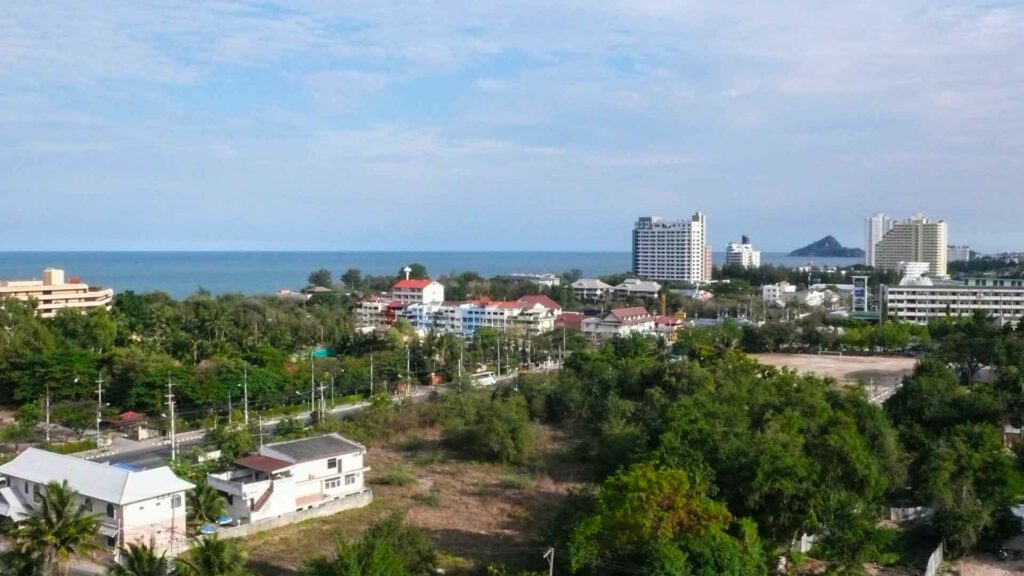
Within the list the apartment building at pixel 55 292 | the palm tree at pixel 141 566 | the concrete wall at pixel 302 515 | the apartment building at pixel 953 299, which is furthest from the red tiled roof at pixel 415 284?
the palm tree at pixel 141 566

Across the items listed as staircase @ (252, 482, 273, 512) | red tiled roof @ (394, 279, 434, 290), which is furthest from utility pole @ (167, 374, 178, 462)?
red tiled roof @ (394, 279, 434, 290)

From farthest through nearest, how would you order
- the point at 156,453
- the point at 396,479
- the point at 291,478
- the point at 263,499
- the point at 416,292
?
the point at 416,292, the point at 156,453, the point at 396,479, the point at 291,478, the point at 263,499

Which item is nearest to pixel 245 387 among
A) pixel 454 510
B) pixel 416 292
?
pixel 454 510

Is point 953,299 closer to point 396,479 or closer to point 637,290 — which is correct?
point 637,290

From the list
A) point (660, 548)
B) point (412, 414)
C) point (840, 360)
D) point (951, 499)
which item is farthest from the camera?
point (840, 360)

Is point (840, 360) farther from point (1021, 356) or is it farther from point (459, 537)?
point (459, 537)

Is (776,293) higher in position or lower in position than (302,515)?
higher

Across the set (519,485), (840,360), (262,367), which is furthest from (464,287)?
(519,485)
